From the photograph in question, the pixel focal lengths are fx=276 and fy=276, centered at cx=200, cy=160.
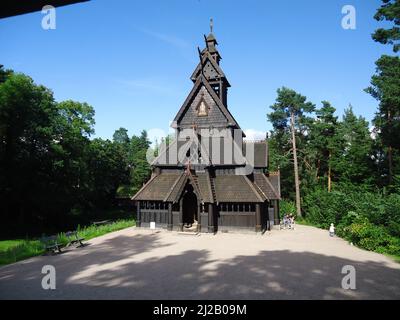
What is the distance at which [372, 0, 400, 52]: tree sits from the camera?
23344 millimetres

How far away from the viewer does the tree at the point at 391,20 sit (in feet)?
76.6

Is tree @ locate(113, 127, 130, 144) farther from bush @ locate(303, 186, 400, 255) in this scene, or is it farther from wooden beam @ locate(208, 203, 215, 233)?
bush @ locate(303, 186, 400, 255)

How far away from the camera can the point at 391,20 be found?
2403 centimetres

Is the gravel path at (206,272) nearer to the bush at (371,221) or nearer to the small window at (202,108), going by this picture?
the bush at (371,221)

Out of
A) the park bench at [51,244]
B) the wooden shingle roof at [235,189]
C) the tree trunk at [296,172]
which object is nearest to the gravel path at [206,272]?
the park bench at [51,244]

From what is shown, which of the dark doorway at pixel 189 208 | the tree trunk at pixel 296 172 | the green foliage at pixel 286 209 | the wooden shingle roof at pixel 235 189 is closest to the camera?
the wooden shingle roof at pixel 235 189

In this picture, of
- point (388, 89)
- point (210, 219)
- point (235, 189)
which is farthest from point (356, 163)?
point (210, 219)

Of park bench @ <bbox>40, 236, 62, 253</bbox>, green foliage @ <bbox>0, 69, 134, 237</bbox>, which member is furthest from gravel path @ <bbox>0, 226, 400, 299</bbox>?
green foliage @ <bbox>0, 69, 134, 237</bbox>

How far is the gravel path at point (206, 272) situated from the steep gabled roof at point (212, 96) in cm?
1288

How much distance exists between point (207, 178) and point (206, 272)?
42.4ft

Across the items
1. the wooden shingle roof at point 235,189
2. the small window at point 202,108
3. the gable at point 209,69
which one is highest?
the gable at point 209,69

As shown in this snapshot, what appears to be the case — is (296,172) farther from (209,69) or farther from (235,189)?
(209,69)

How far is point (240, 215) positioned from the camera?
2366 centimetres

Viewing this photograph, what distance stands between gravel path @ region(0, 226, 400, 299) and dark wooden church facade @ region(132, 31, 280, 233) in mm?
4340
